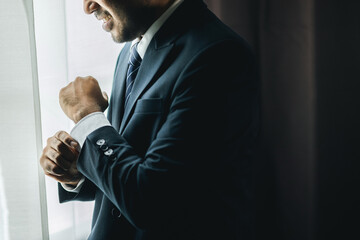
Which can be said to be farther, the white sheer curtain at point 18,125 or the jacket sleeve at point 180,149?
the white sheer curtain at point 18,125

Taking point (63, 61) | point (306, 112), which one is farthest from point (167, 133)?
point (306, 112)

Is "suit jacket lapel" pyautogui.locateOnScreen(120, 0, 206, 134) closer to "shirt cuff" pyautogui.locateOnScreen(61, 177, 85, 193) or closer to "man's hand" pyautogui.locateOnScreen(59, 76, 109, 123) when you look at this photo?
"man's hand" pyautogui.locateOnScreen(59, 76, 109, 123)

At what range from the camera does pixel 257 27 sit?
5.65ft

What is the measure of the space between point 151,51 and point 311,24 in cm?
91

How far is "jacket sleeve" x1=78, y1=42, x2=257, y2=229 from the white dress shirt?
0.14ft

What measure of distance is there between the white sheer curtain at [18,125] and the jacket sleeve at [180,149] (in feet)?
0.87

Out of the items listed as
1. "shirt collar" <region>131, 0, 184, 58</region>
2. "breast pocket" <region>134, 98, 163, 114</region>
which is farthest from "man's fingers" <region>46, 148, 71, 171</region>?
"shirt collar" <region>131, 0, 184, 58</region>

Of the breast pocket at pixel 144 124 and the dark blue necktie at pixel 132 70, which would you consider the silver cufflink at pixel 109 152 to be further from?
the dark blue necktie at pixel 132 70

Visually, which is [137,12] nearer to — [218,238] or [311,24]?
[218,238]

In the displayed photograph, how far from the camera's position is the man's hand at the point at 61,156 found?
91cm

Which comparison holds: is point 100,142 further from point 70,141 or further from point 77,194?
point 77,194

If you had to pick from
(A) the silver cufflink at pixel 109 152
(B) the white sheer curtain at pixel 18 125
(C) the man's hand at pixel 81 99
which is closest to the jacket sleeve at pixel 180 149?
(A) the silver cufflink at pixel 109 152

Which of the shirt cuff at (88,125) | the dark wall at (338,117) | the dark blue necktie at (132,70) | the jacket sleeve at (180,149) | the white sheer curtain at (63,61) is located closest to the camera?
the jacket sleeve at (180,149)

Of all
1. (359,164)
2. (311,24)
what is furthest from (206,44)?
(359,164)
